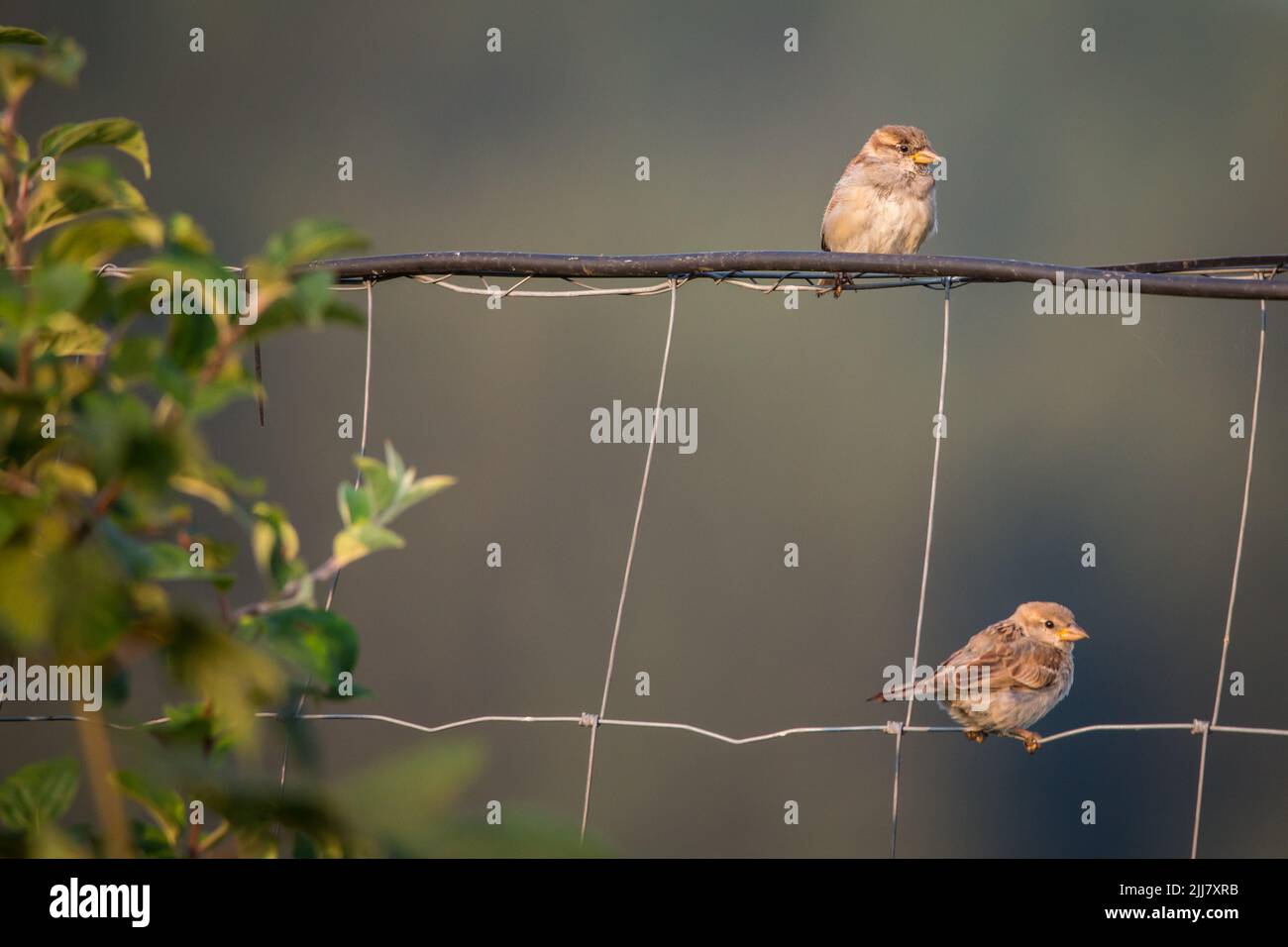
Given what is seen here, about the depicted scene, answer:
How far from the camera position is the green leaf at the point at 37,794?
2.14 feet

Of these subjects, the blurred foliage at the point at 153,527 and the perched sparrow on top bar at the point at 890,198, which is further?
the perched sparrow on top bar at the point at 890,198

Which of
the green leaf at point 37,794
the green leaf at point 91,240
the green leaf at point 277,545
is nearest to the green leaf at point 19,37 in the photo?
the green leaf at point 91,240

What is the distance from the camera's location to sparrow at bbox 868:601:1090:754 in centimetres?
260

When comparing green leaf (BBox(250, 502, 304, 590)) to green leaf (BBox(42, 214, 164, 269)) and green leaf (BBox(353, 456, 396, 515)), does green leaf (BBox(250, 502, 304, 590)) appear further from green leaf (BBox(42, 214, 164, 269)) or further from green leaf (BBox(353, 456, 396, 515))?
green leaf (BBox(42, 214, 164, 269))

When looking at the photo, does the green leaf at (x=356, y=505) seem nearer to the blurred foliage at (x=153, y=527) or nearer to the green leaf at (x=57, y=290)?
the blurred foliage at (x=153, y=527)

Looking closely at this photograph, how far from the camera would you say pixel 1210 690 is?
6.07 metres

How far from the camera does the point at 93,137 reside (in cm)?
73

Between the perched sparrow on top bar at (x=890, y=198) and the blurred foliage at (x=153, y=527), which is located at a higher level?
the perched sparrow on top bar at (x=890, y=198)

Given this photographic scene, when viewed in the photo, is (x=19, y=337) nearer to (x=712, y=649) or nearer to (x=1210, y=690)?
(x=712, y=649)

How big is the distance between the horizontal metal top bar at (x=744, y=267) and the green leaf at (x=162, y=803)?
3.46 ft

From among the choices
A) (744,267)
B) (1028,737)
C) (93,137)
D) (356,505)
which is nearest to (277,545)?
(356,505)

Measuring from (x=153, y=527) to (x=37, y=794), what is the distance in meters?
0.16
